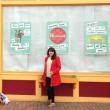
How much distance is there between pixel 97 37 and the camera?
393 inches

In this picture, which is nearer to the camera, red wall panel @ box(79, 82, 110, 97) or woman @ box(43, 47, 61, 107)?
woman @ box(43, 47, 61, 107)

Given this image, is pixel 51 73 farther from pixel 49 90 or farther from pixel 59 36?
pixel 59 36

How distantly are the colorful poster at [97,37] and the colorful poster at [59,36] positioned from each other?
62cm

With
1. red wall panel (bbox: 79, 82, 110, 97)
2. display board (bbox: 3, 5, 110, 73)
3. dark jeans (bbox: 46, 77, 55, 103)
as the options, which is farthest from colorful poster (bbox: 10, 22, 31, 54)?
red wall panel (bbox: 79, 82, 110, 97)

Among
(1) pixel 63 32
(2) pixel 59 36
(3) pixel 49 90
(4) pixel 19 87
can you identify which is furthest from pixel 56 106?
(1) pixel 63 32

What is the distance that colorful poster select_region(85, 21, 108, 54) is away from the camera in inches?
393

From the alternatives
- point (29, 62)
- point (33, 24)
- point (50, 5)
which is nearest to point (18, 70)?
point (29, 62)

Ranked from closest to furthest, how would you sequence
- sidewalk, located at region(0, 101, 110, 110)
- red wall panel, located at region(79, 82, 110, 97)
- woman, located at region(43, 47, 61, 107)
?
sidewalk, located at region(0, 101, 110, 110), woman, located at region(43, 47, 61, 107), red wall panel, located at region(79, 82, 110, 97)

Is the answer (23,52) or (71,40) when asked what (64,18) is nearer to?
(71,40)

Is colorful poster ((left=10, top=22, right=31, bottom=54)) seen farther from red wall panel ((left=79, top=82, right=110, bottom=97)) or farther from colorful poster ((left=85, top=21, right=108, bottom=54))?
red wall panel ((left=79, top=82, right=110, bottom=97))

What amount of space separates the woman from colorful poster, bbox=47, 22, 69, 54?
479mm

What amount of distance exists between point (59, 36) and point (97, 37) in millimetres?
1054

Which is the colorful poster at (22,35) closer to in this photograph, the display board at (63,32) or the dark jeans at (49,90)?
the display board at (63,32)

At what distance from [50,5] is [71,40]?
113 centimetres
